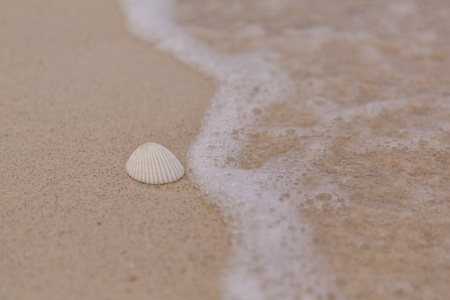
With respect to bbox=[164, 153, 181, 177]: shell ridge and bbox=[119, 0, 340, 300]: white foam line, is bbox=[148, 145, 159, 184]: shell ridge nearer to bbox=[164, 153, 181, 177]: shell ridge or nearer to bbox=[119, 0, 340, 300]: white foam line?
bbox=[164, 153, 181, 177]: shell ridge

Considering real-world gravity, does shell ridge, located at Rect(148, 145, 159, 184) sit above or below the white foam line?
above

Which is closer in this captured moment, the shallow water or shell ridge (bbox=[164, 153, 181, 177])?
the shallow water

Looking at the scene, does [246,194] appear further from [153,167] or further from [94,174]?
[94,174]

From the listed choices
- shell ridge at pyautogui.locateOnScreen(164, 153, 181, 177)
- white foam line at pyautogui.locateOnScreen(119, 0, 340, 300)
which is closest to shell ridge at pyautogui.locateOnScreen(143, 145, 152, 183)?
shell ridge at pyautogui.locateOnScreen(164, 153, 181, 177)

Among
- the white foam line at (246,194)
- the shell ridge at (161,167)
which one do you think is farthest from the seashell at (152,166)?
the white foam line at (246,194)

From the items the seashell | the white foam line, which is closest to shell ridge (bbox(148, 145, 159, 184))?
the seashell

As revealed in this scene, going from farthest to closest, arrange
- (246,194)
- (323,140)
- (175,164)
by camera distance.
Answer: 1. (323,140)
2. (175,164)
3. (246,194)

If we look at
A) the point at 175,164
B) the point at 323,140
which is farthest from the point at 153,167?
the point at 323,140

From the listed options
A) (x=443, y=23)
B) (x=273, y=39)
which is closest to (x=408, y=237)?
(x=273, y=39)

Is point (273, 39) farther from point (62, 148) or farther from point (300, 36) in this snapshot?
point (62, 148)
